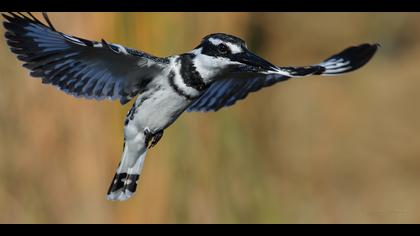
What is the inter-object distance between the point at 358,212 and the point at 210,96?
5.95ft

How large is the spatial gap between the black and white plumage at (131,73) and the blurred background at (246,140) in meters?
0.42

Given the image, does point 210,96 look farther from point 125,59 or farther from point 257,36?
point 257,36

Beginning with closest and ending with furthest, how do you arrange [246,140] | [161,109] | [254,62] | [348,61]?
1. [254,62]
2. [161,109]
3. [348,61]
4. [246,140]

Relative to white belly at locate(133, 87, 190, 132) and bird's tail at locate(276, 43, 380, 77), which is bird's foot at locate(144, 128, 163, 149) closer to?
white belly at locate(133, 87, 190, 132)

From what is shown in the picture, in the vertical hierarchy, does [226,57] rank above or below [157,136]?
above

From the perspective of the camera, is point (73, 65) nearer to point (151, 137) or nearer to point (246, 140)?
point (151, 137)

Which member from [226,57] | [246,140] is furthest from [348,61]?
[246,140]

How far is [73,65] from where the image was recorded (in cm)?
126

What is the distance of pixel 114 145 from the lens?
2.15m

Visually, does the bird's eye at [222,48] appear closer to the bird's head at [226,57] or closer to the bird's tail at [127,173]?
the bird's head at [226,57]

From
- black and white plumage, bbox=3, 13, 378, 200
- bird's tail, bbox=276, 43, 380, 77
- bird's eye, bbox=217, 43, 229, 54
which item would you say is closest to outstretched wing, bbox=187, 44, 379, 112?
bird's tail, bbox=276, 43, 380, 77

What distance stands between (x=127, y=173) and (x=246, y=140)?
1.24 meters
